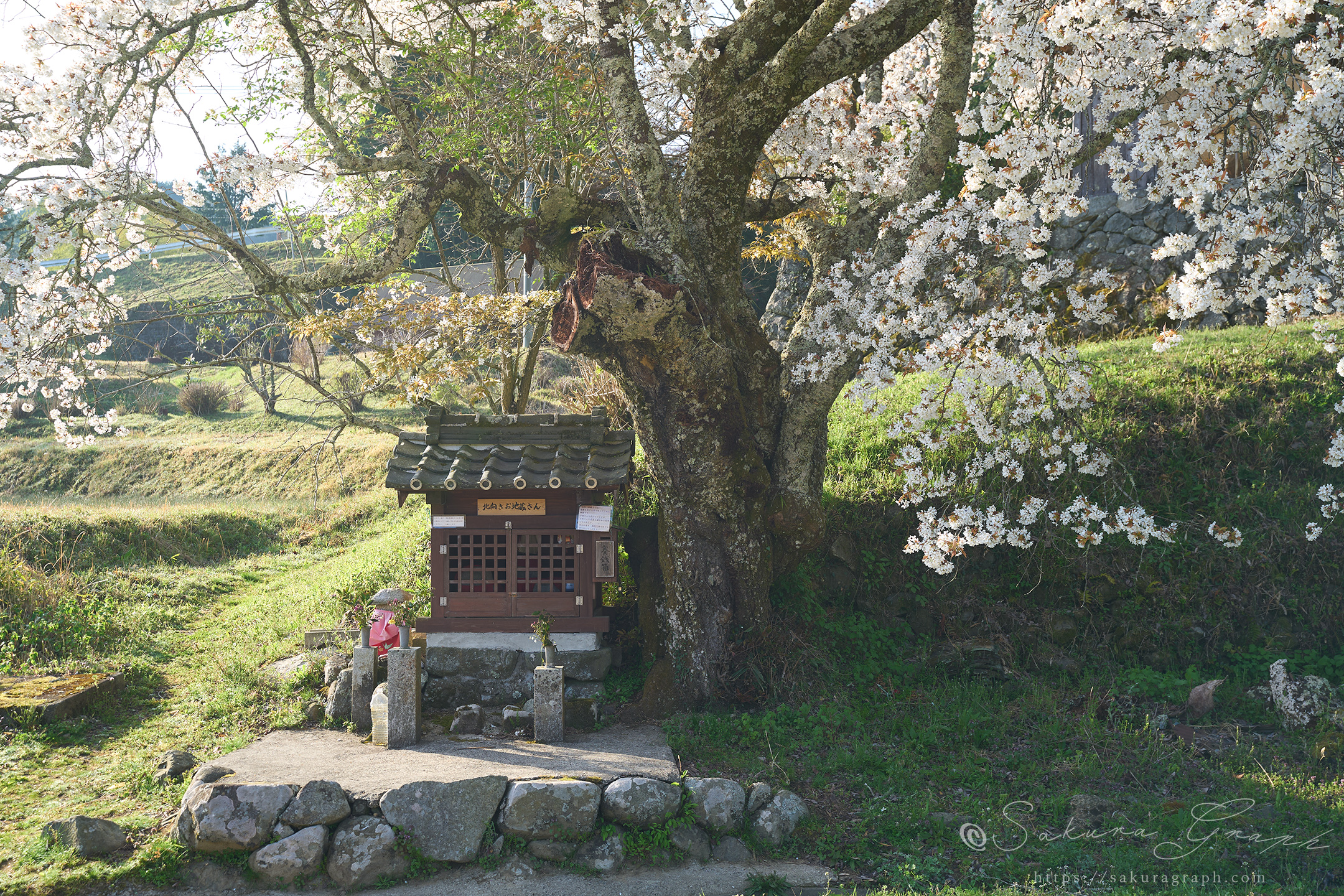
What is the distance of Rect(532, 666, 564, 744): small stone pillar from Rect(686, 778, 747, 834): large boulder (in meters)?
1.48

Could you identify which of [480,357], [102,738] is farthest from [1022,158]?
[102,738]

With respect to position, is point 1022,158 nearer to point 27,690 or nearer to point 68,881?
point 68,881

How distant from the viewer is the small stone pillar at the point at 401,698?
6250mm

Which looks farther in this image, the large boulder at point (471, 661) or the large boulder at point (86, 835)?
the large boulder at point (471, 661)

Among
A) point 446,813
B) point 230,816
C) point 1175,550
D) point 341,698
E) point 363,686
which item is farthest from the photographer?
point 1175,550

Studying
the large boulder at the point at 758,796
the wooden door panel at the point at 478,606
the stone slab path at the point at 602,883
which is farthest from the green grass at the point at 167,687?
the large boulder at the point at 758,796

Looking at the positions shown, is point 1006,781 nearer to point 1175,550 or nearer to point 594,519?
point 1175,550

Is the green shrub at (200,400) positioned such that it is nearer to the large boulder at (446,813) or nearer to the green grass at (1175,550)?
the green grass at (1175,550)

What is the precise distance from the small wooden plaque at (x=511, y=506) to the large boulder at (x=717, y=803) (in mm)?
2861

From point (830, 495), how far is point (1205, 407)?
14.0ft

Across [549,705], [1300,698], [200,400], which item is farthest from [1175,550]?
[200,400]

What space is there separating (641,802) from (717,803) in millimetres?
485

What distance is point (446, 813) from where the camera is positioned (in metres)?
5.10

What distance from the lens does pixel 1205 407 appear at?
896 cm
